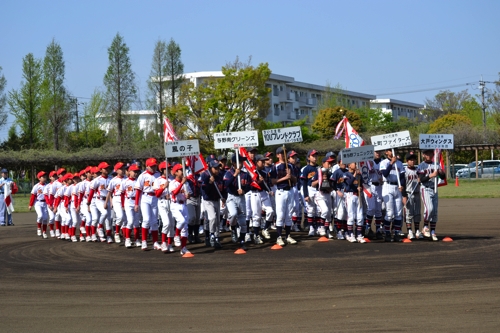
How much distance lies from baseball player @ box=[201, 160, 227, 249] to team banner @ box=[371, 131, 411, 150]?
4226 mm

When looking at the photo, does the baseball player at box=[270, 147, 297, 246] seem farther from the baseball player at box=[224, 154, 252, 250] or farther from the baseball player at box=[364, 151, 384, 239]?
the baseball player at box=[364, 151, 384, 239]

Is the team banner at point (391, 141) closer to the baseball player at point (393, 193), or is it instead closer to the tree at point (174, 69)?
the baseball player at point (393, 193)

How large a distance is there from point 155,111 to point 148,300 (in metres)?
51.7

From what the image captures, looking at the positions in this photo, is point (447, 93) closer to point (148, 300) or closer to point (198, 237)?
point (198, 237)

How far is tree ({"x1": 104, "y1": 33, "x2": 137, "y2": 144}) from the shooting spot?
60.5 metres

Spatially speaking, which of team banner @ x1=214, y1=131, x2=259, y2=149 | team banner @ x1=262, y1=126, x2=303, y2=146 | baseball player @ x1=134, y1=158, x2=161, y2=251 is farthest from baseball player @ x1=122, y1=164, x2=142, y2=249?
team banner @ x1=262, y1=126, x2=303, y2=146

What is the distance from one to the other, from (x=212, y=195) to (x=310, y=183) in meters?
3.59

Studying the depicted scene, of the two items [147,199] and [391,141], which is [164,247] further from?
[391,141]

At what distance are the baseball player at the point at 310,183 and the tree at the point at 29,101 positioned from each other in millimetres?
52065

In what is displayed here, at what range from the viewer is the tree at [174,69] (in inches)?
2324

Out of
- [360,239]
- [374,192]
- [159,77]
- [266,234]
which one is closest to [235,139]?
[266,234]

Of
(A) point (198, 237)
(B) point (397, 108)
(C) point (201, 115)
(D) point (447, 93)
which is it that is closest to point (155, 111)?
(C) point (201, 115)

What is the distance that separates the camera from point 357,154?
1568 cm

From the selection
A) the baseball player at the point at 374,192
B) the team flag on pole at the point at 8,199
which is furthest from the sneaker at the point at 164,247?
the team flag on pole at the point at 8,199
